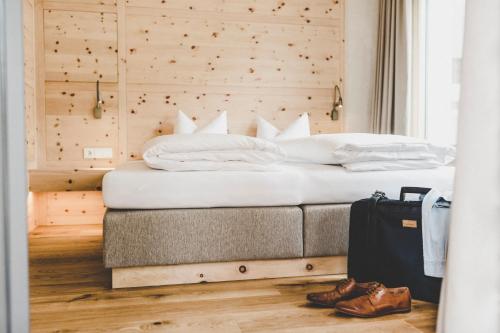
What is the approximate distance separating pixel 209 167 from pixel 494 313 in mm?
1595

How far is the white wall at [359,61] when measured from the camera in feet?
15.0

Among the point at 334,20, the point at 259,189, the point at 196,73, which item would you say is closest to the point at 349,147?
the point at 259,189

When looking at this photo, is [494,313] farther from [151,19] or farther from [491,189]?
[151,19]

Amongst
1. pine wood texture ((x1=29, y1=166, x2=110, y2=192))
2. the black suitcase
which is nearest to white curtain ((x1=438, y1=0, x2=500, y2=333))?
the black suitcase

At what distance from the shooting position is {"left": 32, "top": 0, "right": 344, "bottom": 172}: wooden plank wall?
4.06 meters

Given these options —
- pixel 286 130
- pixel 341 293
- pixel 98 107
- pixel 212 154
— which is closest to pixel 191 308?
pixel 341 293

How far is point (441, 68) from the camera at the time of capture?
13.1 feet

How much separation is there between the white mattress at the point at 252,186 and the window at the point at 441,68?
5.33 feet

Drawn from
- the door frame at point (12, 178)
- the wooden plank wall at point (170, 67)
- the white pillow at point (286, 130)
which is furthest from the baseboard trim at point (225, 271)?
the wooden plank wall at point (170, 67)

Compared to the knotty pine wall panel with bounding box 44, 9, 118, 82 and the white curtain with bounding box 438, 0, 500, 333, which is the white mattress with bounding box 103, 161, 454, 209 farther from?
the knotty pine wall panel with bounding box 44, 9, 118, 82

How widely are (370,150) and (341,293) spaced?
84 centimetres

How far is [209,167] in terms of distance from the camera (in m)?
2.20

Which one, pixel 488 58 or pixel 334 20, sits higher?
pixel 334 20

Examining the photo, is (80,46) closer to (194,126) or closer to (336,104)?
(194,126)
